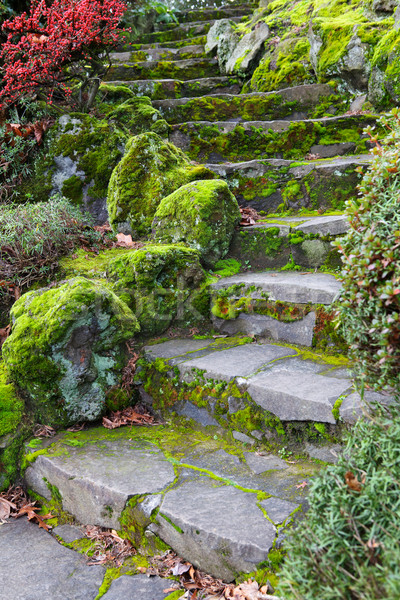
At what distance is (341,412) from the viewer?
215 centimetres

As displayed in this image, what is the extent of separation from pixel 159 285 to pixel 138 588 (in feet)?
7.02

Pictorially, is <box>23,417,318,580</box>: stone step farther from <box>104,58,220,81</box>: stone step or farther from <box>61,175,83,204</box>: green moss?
<box>104,58,220,81</box>: stone step

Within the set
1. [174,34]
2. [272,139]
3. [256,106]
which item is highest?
[174,34]

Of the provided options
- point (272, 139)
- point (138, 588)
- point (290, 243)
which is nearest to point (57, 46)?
point (272, 139)

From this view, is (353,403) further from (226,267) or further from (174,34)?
(174,34)

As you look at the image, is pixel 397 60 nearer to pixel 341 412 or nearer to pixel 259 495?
pixel 341 412

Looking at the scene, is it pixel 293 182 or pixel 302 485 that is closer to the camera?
pixel 302 485

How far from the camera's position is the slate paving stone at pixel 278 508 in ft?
6.23

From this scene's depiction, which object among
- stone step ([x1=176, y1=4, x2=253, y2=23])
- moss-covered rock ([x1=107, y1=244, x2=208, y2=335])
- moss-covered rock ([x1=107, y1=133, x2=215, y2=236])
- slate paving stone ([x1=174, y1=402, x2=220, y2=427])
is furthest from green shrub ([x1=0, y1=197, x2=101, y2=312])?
stone step ([x1=176, y1=4, x2=253, y2=23])

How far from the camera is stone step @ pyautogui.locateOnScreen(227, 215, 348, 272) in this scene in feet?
11.8

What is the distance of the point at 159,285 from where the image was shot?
3.59 meters

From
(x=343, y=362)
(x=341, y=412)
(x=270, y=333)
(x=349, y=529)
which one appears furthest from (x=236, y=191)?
(x=349, y=529)

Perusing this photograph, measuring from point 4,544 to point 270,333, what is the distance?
7.01 ft

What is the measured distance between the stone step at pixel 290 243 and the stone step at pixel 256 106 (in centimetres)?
245
